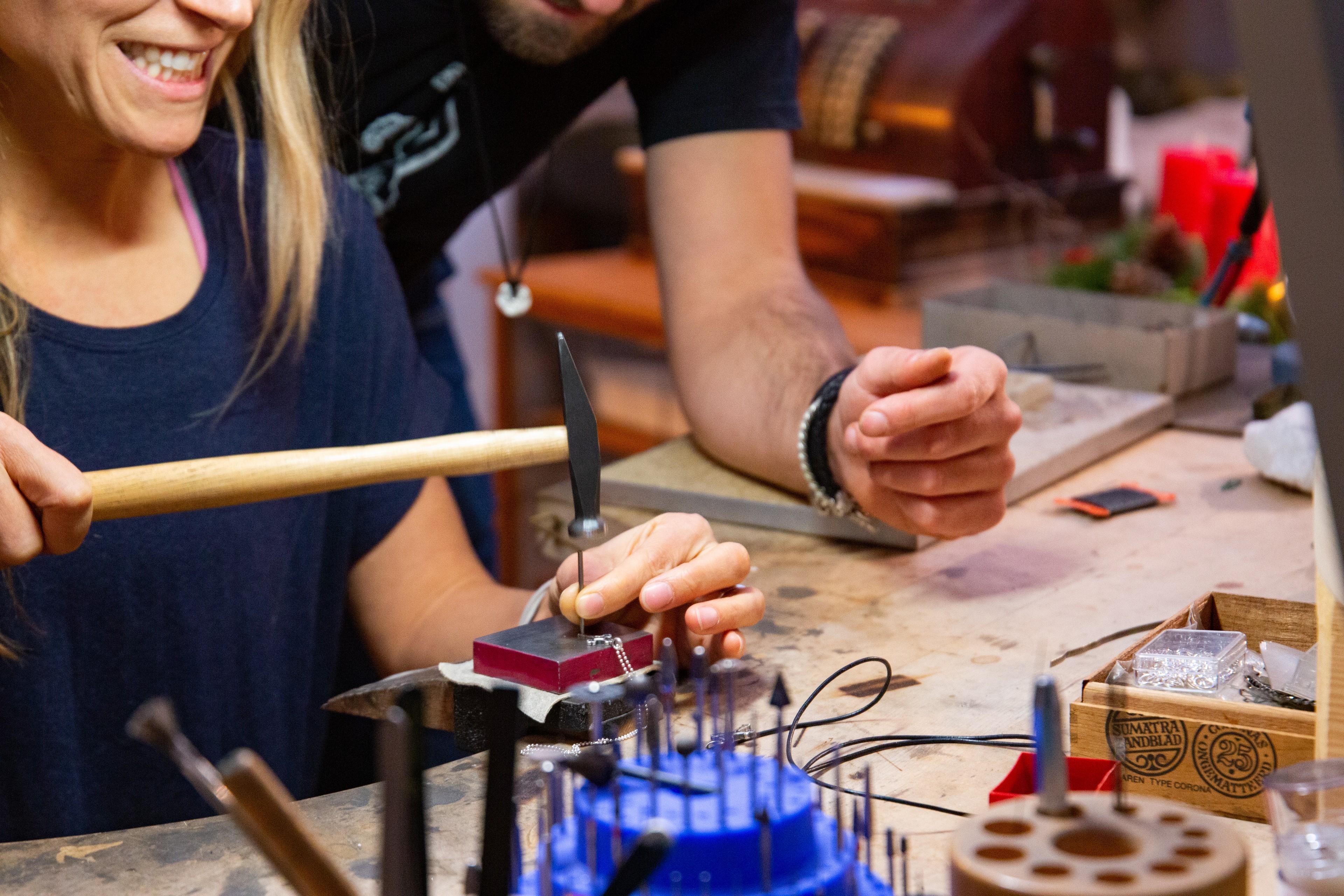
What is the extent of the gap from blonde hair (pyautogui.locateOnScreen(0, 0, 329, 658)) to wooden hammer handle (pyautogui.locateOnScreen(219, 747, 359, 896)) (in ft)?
2.75

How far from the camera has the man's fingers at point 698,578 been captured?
108cm

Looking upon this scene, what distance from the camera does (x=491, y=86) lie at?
5.77 feet

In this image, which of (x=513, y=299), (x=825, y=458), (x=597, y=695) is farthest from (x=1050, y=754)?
(x=513, y=299)

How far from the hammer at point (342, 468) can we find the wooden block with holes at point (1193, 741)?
0.40 meters

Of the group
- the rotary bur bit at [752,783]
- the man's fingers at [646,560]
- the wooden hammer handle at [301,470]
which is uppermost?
the wooden hammer handle at [301,470]

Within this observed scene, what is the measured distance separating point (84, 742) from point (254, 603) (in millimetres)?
195

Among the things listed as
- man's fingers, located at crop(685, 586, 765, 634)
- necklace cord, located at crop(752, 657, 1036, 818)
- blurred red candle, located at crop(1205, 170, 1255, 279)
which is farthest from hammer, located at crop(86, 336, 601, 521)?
blurred red candle, located at crop(1205, 170, 1255, 279)

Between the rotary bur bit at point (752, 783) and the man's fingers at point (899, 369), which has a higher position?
the man's fingers at point (899, 369)

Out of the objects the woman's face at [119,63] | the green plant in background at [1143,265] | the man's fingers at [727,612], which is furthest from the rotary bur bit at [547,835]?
the green plant in background at [1143,265]

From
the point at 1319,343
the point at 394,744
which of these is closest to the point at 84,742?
the point at 394,744

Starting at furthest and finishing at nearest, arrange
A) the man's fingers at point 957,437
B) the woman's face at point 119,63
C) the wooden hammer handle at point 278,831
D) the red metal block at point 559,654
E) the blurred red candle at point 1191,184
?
the blurred red candle at point 1191,184 → the man's fingers at point 957,437 → the woman's face at point 119,63 → the red metal block at point 559,654 → the wooden hammer handle at point 278,831

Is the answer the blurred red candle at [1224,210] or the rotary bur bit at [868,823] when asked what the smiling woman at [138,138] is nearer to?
the rotary bur bit at [868,823]

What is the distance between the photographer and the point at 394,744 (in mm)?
568

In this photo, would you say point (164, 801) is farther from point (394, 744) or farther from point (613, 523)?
point (394, 744)
